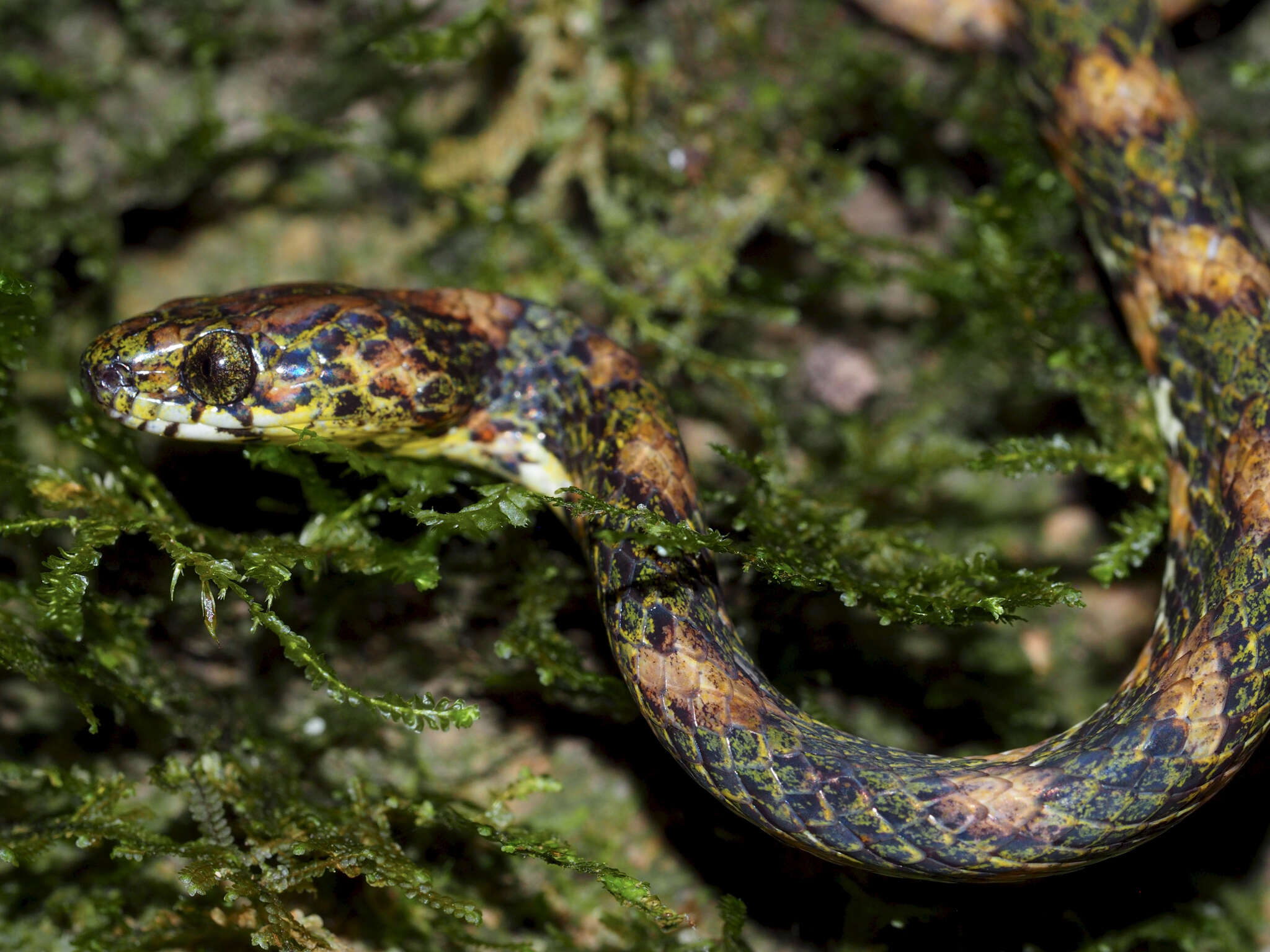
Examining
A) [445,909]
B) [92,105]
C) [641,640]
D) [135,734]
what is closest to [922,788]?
[641,640]

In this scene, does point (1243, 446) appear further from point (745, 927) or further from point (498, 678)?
point (498, 678)

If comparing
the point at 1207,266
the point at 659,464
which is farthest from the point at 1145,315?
the point at 659,464

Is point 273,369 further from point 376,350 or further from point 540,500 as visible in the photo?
point 540,500

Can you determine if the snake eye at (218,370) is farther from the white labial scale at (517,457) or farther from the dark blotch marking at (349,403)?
the white labial scale at (517,457)

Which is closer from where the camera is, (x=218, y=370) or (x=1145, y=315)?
(x=218, y=370)

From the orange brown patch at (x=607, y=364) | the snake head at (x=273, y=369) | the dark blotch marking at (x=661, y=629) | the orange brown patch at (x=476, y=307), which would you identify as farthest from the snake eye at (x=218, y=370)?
the dark blotch marking at (x=661, y=629)

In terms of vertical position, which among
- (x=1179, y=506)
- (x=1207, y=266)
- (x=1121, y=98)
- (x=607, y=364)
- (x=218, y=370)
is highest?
(x=1121, y=98)

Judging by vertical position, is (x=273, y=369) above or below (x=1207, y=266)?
below
